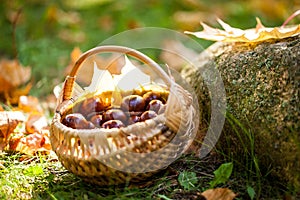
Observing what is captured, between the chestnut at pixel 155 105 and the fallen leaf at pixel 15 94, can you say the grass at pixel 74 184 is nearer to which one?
the chestnut at pixel 155 105

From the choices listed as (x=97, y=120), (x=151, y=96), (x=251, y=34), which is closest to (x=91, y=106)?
(x=97, y=120)

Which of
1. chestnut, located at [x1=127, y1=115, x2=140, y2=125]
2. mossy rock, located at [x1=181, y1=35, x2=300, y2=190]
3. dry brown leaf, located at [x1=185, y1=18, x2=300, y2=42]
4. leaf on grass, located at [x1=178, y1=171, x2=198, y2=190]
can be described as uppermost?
dry brown leaf, located at [x1=185, y1=18, x2=300, y2=42]

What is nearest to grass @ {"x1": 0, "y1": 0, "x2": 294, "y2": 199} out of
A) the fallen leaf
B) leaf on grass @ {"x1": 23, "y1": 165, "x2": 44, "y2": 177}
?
leaf on grass @ {"x1": 23, "y1": 165, "x2": 44, "y2": 177}

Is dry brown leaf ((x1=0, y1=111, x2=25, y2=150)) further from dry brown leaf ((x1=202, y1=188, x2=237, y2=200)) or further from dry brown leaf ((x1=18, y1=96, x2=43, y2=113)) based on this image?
dry brown leaf ((x1=202, y1=188, x2=237, y2=200))

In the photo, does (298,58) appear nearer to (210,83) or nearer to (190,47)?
(210,83)

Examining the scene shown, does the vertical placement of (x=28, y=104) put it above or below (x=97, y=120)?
below

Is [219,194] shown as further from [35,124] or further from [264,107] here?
[35,124]

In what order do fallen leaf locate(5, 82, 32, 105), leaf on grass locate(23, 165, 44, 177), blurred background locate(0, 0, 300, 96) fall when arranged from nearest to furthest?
leaf on grass locate(23, 165, 44, 177), fallen leaf locate(5, 82, 32, 105), blurred background locate(0, 0, 300, 96)
